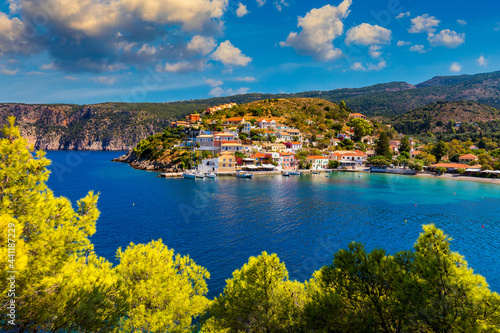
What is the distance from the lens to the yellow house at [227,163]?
80.6m

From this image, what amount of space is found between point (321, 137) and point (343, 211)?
82.8 meters

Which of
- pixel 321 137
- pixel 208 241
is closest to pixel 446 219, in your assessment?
pixel 208 241

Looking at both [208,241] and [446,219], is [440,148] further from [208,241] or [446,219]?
[208,241]

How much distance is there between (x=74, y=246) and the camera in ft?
26.0

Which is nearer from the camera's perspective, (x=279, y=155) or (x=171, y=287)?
(x=171, y=287)

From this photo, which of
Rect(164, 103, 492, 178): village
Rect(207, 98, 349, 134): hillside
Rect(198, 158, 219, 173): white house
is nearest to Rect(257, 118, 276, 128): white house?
Rect(164, 103, 492, 178): village

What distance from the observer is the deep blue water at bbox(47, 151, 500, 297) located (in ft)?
80.9

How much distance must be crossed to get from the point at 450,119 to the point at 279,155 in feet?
477

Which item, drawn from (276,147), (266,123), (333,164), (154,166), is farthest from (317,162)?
(154,166)

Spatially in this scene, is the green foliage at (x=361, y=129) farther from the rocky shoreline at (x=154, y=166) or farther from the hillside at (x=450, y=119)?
the rocky shoreline at (x=154, y=166)

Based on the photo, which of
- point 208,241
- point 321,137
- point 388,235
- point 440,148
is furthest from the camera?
point 321,137

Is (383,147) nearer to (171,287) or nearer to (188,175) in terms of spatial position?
(188,175)

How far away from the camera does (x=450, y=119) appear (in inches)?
6526

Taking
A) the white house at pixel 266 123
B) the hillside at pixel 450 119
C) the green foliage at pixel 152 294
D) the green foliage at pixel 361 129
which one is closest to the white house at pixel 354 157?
the green foliage at pixel 361 129
